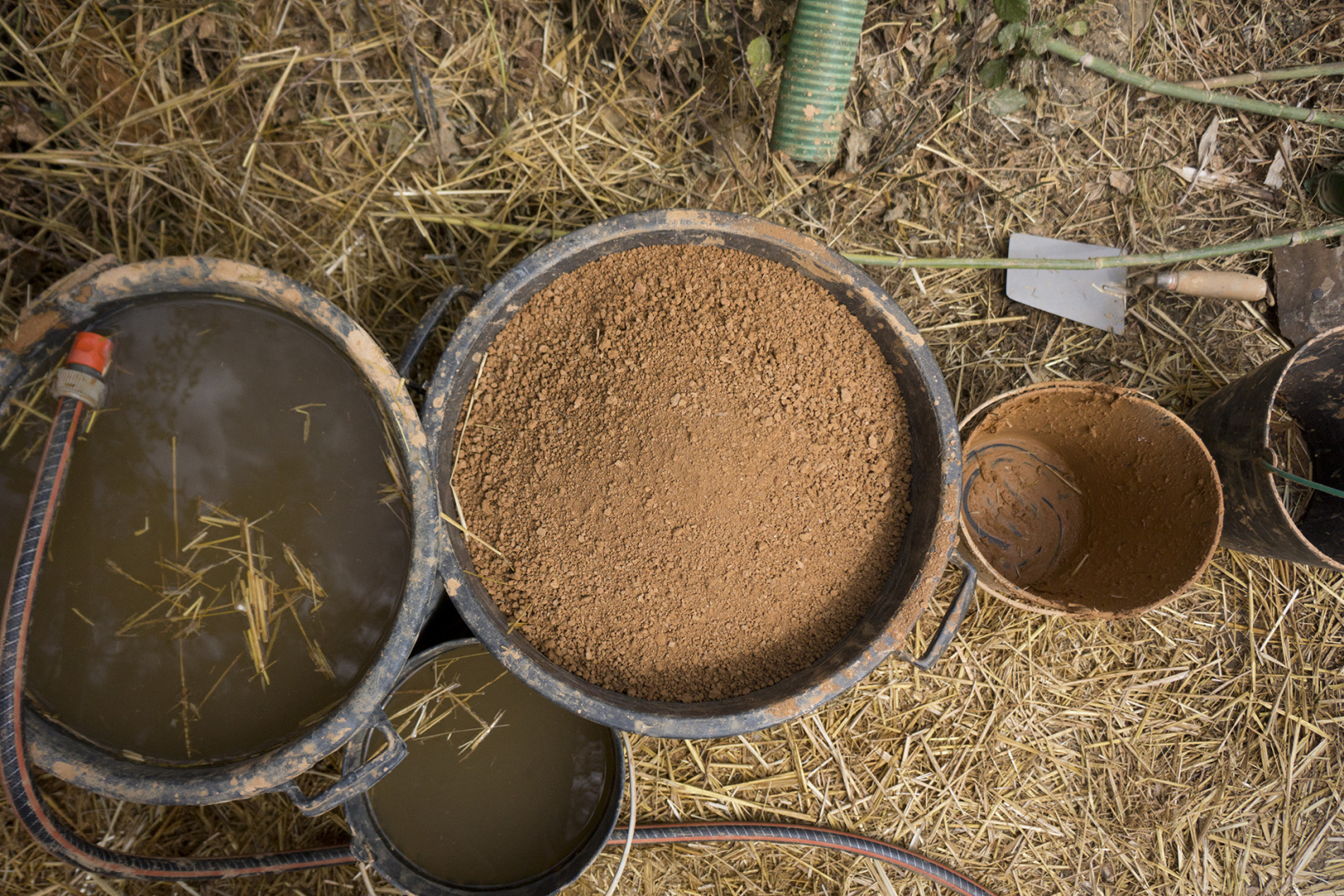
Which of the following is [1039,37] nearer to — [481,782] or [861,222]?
[861,222]

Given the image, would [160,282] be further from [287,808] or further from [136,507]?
[287,808]

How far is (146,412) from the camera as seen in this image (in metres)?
0.92

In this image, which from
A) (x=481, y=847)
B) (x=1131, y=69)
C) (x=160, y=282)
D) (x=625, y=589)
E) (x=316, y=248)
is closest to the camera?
(x=160, y=282)

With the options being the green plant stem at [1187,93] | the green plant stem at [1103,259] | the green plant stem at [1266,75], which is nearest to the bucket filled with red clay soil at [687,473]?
the green plant stem at [1103,259]

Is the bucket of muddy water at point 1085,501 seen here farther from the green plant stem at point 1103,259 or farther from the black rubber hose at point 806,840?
the black rubber hose at point 806,840

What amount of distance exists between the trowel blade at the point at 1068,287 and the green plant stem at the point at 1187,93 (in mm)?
374

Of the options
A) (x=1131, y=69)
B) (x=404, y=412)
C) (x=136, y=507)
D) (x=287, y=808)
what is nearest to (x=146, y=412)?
(x=136, y=507)

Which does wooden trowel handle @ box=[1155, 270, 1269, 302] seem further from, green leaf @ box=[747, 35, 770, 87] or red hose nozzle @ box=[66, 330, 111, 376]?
red hose nozzle @ box=[66, 330, 111, 376]

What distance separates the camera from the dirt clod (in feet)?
3.49

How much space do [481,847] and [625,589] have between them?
2.12 feet

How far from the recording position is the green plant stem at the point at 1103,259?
1.43 metres

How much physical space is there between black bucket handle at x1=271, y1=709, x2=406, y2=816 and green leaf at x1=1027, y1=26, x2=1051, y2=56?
180cm

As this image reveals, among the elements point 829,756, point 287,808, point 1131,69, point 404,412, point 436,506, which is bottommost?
point 829,756

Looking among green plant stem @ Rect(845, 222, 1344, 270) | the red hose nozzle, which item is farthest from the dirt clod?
the red hose nozzle
